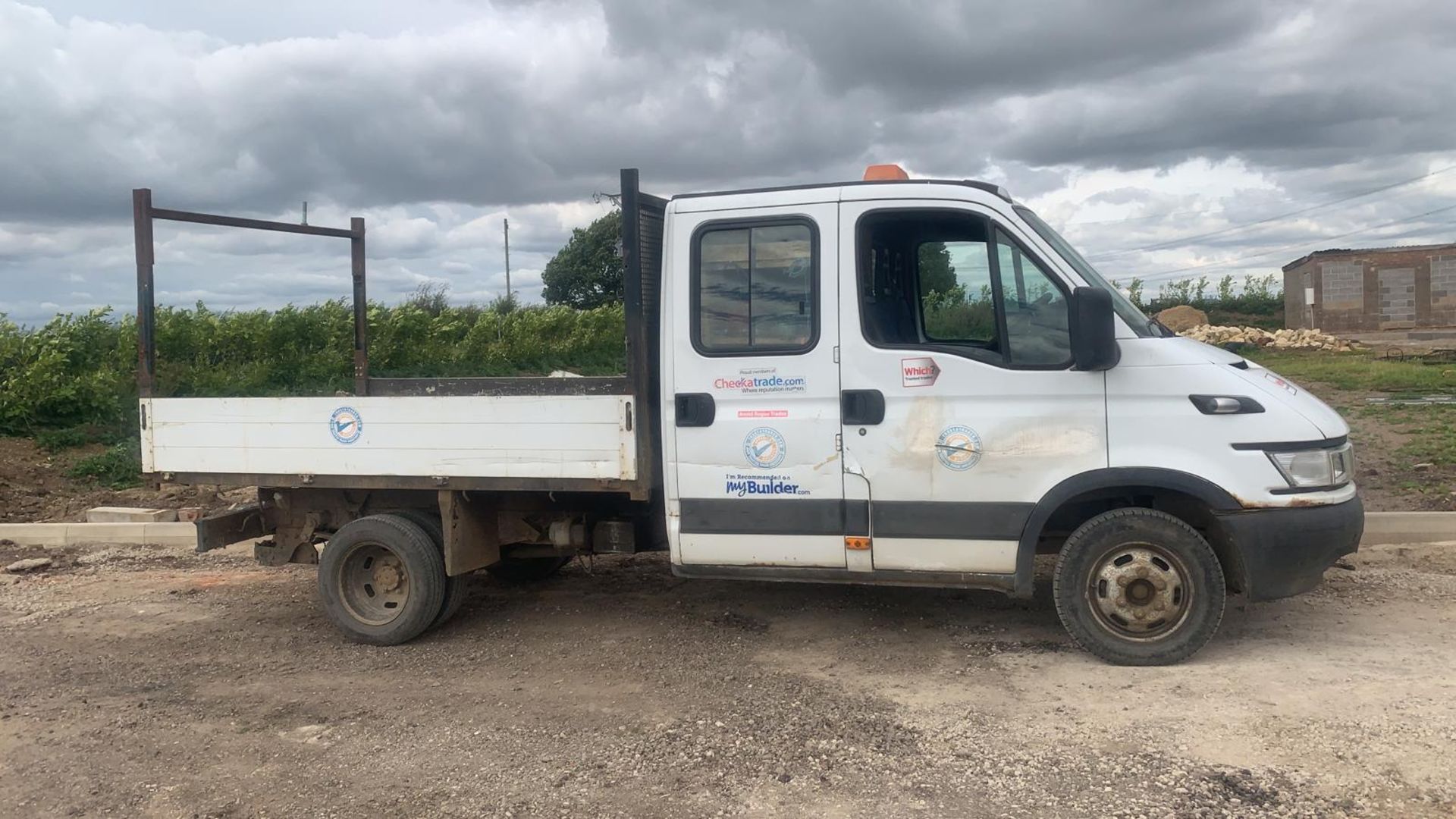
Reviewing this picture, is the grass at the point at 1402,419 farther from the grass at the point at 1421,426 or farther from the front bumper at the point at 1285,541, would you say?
the front bumper at the point at 1285,541

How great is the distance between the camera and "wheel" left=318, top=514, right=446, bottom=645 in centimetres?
604

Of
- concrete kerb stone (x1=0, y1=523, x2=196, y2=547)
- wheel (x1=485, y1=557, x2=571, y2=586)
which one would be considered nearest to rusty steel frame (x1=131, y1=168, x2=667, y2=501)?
wheel (x1=485, y1=557, x2=571, y2=586)

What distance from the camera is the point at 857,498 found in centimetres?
525

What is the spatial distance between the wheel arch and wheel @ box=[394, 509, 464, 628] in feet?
10.5

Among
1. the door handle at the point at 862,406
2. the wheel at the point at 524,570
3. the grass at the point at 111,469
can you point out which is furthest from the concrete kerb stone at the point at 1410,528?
the grass at the point at 111,469

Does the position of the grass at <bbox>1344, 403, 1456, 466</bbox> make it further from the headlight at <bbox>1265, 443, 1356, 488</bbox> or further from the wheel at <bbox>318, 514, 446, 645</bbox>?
the wheel at <bbox>318, 514, 446, 645</bbox>

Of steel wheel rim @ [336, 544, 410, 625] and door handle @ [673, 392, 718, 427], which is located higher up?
door handle @ [673, 392, 718, 427]

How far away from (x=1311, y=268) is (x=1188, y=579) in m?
39.7

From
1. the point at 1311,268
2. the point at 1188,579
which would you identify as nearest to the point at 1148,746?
the point at 1188,579

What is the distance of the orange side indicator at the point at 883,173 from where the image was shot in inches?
214

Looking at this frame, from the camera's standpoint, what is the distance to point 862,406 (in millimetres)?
5168

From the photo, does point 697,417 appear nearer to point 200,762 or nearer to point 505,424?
point 505,424

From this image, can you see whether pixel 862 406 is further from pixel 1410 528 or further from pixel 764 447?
pixel 1410 528

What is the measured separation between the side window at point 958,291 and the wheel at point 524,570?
10.2 feet
